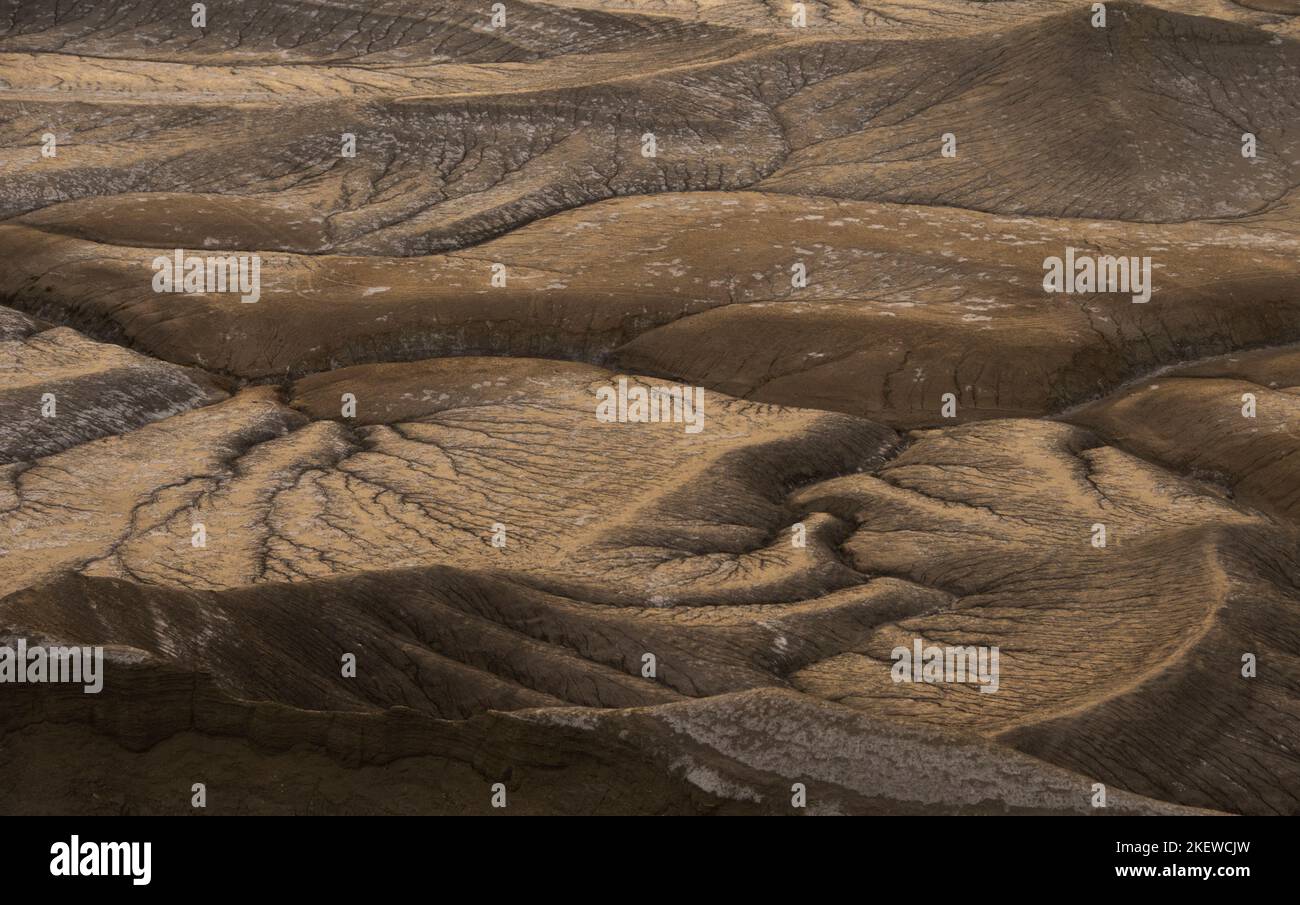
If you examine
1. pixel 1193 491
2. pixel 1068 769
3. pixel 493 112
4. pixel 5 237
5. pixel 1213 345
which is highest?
pixel 493 112

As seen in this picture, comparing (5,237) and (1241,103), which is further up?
(1241,103)

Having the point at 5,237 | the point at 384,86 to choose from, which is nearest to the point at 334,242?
the point at 5,237

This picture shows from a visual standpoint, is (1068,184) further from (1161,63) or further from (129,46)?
(129,46)

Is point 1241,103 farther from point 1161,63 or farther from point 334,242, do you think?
point 334,242

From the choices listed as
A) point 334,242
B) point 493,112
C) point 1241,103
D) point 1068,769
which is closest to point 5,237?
point 334,242

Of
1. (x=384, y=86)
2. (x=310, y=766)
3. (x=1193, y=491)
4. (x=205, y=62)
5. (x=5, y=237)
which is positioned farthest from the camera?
(x=205, y=62)

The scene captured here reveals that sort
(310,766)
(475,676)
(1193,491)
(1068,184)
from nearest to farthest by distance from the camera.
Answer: (310,766), (475,676), (1193,491), (1068,184)

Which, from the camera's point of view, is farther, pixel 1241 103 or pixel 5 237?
pixel 1241 103
